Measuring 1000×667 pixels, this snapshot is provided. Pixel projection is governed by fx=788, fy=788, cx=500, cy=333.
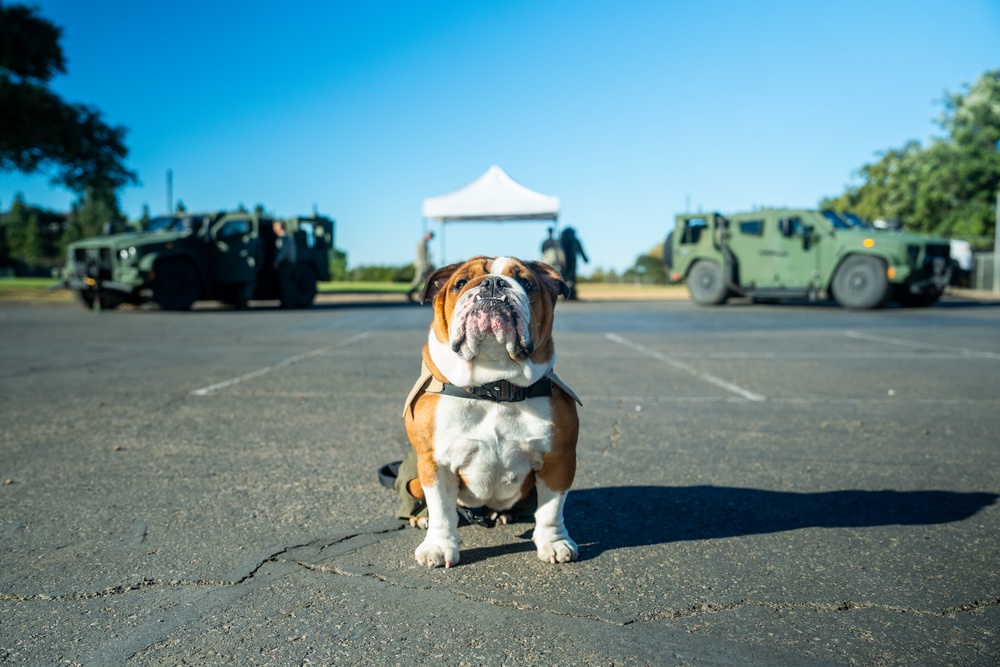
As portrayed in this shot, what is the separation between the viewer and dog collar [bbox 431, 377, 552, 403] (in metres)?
2.45

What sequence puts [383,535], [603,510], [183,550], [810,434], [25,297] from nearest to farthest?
[183,550]
[383,535]
[603,510]
[810,434]
[25,297]

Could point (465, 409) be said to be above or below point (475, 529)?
above

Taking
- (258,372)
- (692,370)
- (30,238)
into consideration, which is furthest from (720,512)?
(30,238)

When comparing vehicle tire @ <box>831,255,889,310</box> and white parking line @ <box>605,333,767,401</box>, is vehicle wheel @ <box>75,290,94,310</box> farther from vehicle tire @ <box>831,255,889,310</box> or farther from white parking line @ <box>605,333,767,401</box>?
vehicle tire @ <box>831,255,889,310</box>

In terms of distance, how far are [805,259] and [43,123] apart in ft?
76.6

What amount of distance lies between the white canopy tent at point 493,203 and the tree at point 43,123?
1311 cm

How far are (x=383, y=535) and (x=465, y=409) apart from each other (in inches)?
27.9

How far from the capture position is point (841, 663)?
1.92 m

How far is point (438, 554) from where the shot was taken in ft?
8.33

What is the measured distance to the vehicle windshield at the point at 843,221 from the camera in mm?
17453

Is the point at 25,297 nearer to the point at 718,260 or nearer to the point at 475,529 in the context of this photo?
the point at 718,260

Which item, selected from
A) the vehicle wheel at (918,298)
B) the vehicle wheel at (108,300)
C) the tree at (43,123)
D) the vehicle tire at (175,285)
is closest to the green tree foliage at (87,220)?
the tree at (43,123)

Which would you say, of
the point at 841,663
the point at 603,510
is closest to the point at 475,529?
A: the point at 603,510

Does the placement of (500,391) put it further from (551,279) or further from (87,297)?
(87,297)
